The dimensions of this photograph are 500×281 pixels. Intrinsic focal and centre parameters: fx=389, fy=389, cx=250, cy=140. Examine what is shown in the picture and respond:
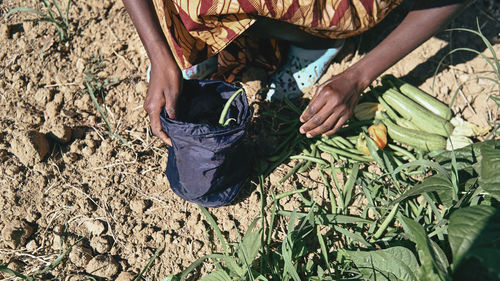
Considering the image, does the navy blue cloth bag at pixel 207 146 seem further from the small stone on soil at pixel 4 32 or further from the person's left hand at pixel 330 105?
the small stone on soil at pixel 4 32

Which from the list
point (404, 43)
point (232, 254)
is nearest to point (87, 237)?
point (232, 254)

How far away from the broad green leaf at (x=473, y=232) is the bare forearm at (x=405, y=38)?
82cm

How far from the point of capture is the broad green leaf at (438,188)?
1773mm

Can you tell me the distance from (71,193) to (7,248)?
0.39 meters

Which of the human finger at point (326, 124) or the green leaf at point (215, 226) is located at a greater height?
the human finger at point (326, 124)

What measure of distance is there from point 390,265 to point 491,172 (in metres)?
0.55

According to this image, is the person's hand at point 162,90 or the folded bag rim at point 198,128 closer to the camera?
the folded bag rim at point 198,128

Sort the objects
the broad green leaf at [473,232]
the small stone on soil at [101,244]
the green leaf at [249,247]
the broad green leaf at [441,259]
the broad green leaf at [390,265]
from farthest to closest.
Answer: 1. the small stone on soil at [101,244]
2. the green leaf at [249,247]
3. the broad green leaf at [390,265]
4. the broad green leaf at [441,259]
5. the broad green leaf at [473,232]

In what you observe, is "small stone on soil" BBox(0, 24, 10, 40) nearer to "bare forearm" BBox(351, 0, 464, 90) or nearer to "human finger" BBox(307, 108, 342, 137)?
"human finger" BBox(307, 108, 342, 137)

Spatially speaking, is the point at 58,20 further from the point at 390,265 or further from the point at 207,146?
the point at 390,265

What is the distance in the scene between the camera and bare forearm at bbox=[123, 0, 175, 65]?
181 cm

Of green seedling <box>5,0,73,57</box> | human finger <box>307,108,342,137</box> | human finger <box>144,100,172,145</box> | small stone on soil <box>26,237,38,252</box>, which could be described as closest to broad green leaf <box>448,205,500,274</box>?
human finger <box>307,108,342,137</box>

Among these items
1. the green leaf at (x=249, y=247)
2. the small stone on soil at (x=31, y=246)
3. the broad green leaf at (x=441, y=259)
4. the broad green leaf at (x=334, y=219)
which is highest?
the small stone on soil at (x=31, y=246)

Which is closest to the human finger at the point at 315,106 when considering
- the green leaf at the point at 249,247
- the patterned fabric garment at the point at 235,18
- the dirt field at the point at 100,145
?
the patterned fabric garment at the point at 235,18
